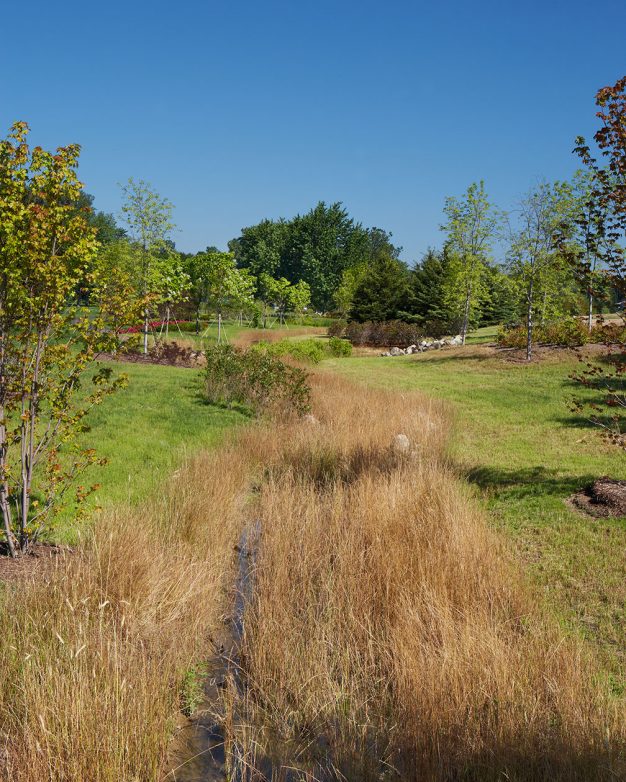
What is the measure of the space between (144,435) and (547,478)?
6.06 metres

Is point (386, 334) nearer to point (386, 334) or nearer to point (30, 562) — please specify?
point (386, 334)

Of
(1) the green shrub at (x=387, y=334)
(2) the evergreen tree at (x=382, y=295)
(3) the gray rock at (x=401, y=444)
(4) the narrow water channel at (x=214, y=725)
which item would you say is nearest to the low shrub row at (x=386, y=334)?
(1) the green shrub at (x=387, y=334)

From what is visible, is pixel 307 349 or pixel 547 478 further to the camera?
pixel 307 349

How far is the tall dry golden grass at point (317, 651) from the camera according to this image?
9.89ft

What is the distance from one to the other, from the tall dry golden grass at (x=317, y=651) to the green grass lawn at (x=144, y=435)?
38.5 inches

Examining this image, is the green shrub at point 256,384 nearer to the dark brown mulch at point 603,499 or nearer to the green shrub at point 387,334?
the dark brown mulch at point 603,499

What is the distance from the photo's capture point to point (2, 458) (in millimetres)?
5320

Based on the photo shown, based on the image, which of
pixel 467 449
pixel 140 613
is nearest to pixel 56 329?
pixel 140 613

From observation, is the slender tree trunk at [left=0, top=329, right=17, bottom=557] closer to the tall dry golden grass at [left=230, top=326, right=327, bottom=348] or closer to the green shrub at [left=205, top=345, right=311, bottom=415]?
the green shrub at [left=205, top=345, right=311, bottom=415]

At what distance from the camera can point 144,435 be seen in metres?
9.78

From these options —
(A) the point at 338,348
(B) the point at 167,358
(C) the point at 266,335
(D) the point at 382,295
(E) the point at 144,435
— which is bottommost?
(E) the point at 144,435

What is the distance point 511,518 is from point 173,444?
5228 millimetres

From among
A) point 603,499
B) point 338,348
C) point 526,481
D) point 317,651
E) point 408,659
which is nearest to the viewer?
point 408,659

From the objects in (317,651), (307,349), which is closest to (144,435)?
(317,651)
